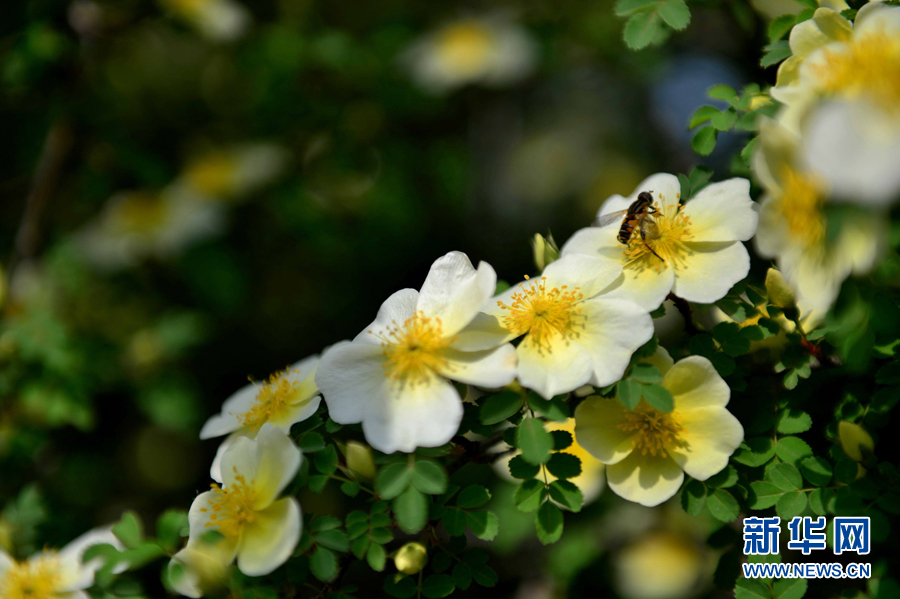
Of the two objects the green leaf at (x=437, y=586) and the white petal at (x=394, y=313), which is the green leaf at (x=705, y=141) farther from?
the green leaf at (x=437, y=586)

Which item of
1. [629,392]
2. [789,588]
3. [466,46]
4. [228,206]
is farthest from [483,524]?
[466,46]

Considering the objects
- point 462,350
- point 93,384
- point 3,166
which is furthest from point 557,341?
point 3,166

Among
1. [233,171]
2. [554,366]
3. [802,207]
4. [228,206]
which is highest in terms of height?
[802,207]

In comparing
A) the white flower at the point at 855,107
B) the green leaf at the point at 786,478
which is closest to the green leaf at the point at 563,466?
the green leaf at the point at 786,478

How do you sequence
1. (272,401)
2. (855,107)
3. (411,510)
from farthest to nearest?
(272,401) → (411,510) → (855,107)

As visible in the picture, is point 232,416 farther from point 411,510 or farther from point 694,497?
point 694,497
